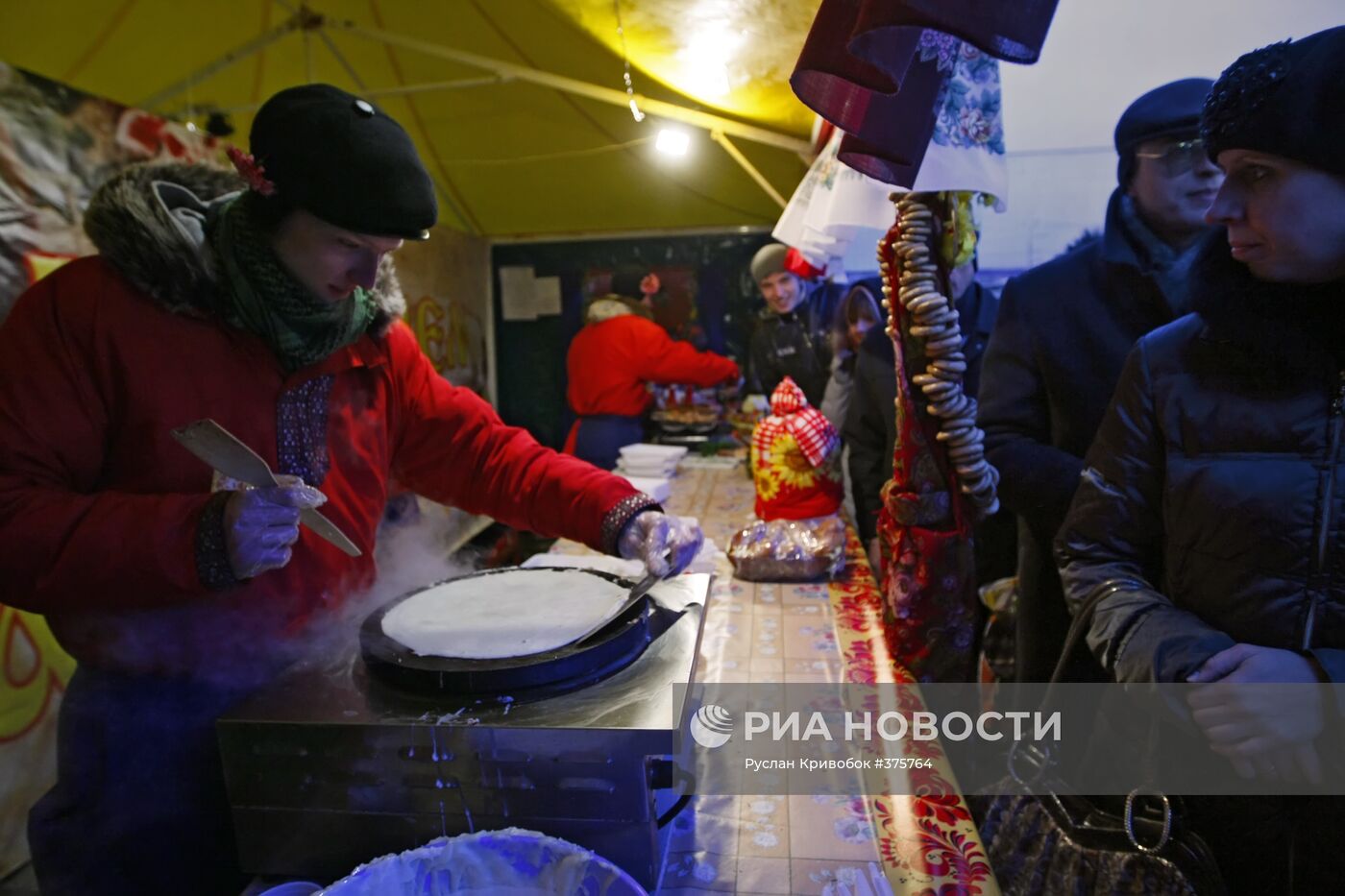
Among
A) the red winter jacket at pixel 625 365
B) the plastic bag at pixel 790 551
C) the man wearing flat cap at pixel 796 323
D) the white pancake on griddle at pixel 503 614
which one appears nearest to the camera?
the white pancake on griddle at pixel 503 614

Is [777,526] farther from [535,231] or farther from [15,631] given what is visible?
[535,231]

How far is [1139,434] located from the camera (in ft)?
3.98

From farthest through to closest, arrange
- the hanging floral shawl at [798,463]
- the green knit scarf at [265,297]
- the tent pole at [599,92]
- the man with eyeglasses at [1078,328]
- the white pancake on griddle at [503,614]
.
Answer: the tent pole at [599,92], the hanging floral shawl at [798,463], the man with eyeglasses at [1078,328], the green knit scarf at [265,297], the white pancake on griddle at [503,614]

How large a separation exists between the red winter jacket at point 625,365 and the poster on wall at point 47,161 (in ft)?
9.37

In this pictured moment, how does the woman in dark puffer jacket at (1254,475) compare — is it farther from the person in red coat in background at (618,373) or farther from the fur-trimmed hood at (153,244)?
the person in red coat in background at (618,373)

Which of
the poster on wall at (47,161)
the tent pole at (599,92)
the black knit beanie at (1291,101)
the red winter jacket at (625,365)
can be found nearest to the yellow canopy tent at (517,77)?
the tent pole at (599,92)

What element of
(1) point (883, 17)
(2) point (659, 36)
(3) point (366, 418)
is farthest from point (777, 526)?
(2) point (659, 36)

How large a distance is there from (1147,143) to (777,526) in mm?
1321

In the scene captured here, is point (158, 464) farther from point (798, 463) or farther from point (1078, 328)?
point (1078, 328)

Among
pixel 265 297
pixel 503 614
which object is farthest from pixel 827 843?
pixel 265 297

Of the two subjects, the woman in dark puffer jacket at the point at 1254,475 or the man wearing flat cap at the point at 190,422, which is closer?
the woman in dark puffer jacket at the point at 1254,475

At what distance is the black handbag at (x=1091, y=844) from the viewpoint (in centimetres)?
113

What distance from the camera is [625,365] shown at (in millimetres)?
5121

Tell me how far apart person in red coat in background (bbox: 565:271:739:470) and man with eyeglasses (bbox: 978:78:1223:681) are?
341 centimetres
